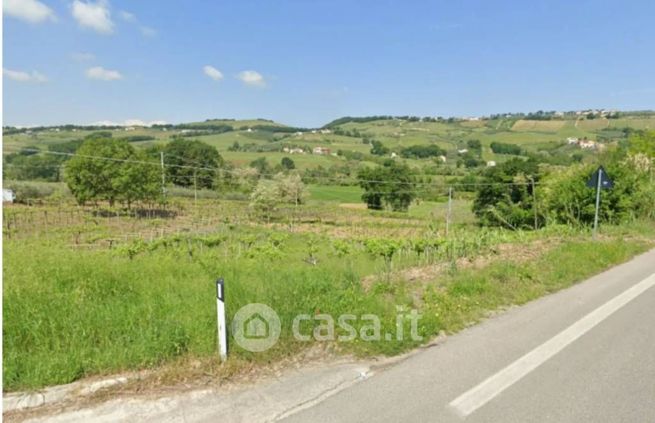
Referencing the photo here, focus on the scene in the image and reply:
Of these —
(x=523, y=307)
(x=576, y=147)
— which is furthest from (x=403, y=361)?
(x=576, y=147)

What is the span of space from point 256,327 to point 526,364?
2.84 meters

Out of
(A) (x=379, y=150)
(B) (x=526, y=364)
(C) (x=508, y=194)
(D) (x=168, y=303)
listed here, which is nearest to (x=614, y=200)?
(B) (x=526, y=364)

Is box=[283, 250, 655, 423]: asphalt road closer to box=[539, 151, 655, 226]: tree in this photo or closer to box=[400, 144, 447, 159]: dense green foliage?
box=[539, 151, 655, 226]: tree

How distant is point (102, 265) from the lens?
621 cm

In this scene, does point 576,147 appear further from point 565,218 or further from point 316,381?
point 316,381

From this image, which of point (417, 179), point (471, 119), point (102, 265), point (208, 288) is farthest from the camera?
point (471, 119)

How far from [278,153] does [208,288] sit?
3084 inches

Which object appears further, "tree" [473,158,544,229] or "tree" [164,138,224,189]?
"tree" [164,138,224,189]

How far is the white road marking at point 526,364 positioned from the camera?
3.31m

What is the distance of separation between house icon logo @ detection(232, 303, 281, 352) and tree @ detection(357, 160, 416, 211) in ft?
175

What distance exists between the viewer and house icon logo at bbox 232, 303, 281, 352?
13.4 feet
